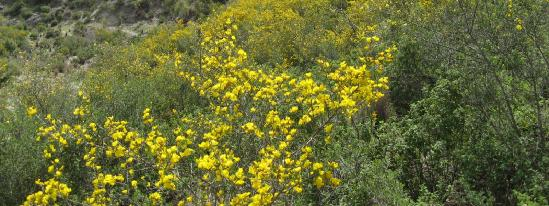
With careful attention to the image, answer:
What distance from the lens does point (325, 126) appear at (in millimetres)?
4102

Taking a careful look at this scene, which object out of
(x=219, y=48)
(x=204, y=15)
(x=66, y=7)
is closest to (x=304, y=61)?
(x=219, y=48)

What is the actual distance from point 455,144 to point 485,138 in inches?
15.2

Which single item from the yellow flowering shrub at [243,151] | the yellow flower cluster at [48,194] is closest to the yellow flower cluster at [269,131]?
the yellow flowering shrub at [243,151]

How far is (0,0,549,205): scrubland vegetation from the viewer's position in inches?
146

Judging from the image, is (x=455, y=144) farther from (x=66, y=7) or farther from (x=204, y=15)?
(x=66, y=7)

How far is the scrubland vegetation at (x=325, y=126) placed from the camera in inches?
146

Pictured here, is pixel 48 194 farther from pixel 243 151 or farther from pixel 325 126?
pixel 325 126

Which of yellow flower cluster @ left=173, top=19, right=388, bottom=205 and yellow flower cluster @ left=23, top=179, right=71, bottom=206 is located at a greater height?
yellow flower cluster @ left=173, top=19, right=388, bottom=205

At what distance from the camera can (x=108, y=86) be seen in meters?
8.59

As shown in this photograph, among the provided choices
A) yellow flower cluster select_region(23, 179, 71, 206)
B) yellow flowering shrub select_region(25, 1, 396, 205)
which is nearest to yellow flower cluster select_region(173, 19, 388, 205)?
yellow flowering shrub select_region(25, 1, 396, 205)

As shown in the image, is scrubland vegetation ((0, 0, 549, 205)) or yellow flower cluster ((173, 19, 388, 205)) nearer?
yellow flower cluster ((173, 19, 388, 205))

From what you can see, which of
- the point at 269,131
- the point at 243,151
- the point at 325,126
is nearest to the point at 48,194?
the point at 243,151

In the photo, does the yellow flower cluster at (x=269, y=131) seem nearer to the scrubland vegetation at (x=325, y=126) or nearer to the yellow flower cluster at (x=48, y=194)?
the scrubland vegetation at (x=325, y=126)

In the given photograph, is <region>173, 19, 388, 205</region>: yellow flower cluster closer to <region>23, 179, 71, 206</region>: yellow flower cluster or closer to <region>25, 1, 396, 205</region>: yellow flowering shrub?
<region>25, 1, 396, 205</region>: yellow flowering shrub
